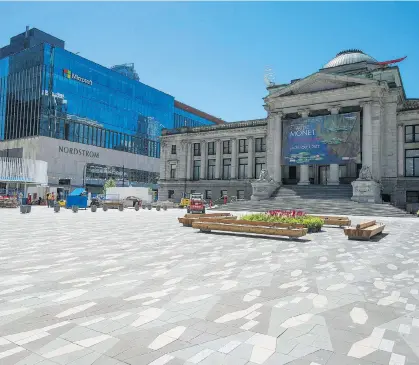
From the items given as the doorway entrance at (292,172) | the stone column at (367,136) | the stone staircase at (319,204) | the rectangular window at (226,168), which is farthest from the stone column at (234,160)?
the stone column at (367,136)

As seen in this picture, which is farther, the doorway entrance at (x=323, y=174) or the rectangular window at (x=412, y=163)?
the doorway entrance at (x=323, y=174)

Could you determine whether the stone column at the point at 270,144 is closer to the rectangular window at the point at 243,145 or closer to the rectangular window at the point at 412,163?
the rectangular window at the point at 243,145

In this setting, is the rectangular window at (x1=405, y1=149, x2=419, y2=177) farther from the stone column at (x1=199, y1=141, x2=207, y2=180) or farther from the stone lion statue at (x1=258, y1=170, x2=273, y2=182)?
the stone column at (x1=199, y1=141, x2=207, y2=180)

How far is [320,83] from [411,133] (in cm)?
1352

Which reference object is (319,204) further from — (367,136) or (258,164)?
(258,164)

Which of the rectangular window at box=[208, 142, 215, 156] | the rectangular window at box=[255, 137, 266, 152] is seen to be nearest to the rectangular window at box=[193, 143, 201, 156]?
the rectangular window at box=[208, 142, 215, 156]

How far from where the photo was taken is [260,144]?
191ft

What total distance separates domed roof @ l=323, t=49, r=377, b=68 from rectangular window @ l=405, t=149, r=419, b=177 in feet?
57.5

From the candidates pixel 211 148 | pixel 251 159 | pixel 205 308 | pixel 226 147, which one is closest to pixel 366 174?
pixel 251 159

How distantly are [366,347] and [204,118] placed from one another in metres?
137

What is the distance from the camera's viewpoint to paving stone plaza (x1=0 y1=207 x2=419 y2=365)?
13.3ft

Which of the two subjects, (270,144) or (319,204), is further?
(270,144)

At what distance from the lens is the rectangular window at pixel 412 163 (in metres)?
44.5

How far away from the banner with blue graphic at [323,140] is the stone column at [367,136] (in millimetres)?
887
